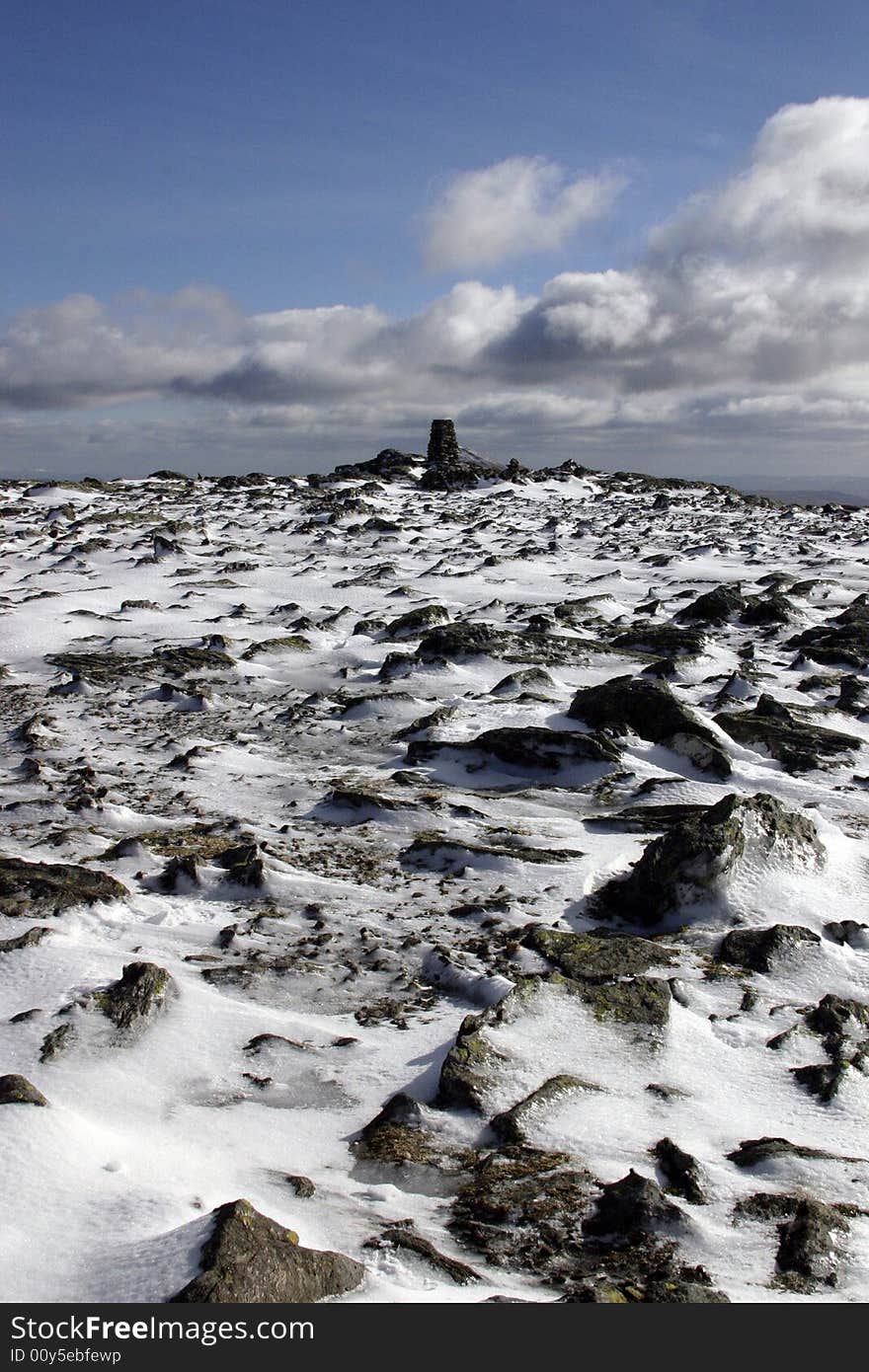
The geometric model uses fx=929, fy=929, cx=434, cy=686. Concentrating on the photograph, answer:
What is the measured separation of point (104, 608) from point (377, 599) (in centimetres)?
506

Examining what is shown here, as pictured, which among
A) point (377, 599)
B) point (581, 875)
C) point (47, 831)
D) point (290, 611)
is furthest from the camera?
point (377, 599)

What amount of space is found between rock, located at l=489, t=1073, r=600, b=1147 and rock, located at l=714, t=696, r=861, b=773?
17.9 ft

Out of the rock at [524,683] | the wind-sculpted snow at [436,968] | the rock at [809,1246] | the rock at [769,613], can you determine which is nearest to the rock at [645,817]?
the wind-sculpted snow at [436,968]

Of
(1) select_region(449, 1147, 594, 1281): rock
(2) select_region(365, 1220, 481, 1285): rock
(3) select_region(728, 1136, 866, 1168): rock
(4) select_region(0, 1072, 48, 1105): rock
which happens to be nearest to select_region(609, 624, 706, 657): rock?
(3) select_region(728, 1136, 866, 1168): rock

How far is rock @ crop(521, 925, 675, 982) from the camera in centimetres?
560

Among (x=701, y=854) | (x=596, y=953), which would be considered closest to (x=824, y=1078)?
(x=596, y=953)

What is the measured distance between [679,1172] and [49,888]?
432cm

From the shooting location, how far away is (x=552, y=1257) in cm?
358

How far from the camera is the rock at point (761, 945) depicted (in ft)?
19.0

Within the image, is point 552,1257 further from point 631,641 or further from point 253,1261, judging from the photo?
point 631,641

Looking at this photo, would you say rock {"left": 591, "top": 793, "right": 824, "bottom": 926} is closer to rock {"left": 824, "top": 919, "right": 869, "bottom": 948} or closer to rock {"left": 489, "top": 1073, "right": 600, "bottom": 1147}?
rock {"left": 824, "top": 919, "right": 869, "bottom": 948}

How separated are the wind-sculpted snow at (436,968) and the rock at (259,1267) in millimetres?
12

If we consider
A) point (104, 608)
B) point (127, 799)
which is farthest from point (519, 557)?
point (127, 799)

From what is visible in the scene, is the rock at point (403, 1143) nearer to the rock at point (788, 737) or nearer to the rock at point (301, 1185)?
the rock at point (301, 1185)
